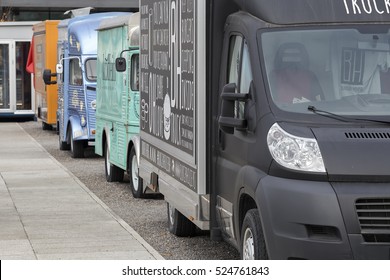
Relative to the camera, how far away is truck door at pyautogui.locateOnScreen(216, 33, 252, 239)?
27.0 feet

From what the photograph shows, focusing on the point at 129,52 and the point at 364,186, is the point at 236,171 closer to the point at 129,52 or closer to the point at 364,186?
the point at 364,186

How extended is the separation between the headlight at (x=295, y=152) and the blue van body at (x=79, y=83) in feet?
45.6

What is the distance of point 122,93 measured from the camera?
641 inches

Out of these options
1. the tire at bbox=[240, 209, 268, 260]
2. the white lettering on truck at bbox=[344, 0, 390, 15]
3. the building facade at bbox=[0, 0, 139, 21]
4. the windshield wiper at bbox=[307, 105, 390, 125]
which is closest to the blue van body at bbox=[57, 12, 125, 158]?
the tire at bbox=[240, 209, 268, 260]

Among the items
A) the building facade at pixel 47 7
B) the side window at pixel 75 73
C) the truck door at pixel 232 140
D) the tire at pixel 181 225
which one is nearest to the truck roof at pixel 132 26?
the tire at pixel 181 225

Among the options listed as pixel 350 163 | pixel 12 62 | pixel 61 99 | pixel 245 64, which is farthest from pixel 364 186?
pixel 12 62

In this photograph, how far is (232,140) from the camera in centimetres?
846

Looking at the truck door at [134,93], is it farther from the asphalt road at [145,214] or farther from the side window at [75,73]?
the side window at [75,73]

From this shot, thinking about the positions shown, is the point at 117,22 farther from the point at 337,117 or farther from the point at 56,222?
the point at 337,117

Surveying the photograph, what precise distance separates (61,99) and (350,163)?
56.9 feet

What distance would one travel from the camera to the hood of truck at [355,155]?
728 cm

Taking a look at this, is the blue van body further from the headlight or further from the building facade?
the building facade

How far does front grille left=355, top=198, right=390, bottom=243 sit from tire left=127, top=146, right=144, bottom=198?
330 inches

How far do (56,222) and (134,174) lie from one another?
2.66 metres
